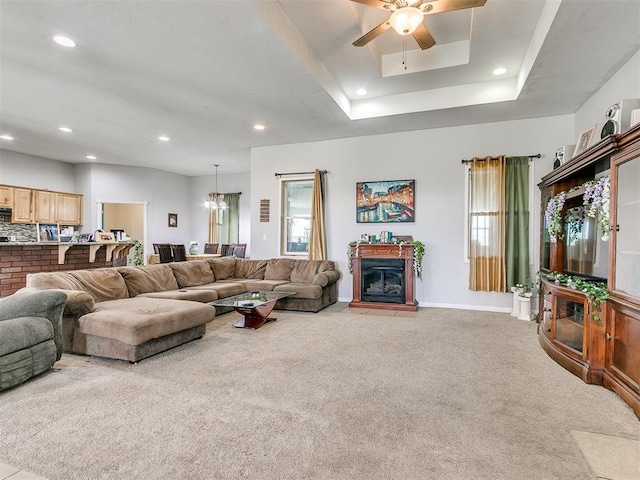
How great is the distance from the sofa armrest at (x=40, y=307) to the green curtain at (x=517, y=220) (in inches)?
220

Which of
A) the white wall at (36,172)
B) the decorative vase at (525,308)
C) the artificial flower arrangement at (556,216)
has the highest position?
the white wall at (36,172)

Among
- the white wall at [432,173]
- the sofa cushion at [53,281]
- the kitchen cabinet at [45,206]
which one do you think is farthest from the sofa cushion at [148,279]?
the kitchen cabinet at [45,206]

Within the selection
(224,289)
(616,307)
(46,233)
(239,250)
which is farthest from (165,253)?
(616,307)

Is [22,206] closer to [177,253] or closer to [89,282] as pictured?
[177,253]

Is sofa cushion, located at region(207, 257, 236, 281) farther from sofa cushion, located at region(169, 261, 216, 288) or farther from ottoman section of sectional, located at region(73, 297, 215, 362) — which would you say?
ottoman section of sectional, located at region(73, 297, 215, 362)

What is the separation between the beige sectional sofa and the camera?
10.6 ft

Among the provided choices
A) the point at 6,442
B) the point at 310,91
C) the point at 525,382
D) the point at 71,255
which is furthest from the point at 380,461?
the point at 71,255

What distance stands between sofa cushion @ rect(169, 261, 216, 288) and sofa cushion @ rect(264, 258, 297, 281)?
968 millimetres

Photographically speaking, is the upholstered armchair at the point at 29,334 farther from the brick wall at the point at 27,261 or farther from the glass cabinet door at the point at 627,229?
the glass cabinet door at the point at 627,229

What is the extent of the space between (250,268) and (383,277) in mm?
2489

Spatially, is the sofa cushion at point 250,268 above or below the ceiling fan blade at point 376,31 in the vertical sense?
below

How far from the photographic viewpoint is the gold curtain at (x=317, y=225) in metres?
6.41

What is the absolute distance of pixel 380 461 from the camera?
70.7 inches

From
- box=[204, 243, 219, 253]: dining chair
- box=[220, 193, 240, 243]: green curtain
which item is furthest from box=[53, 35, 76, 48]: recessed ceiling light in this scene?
box=[220, 193, 240, 243]: green curtain
